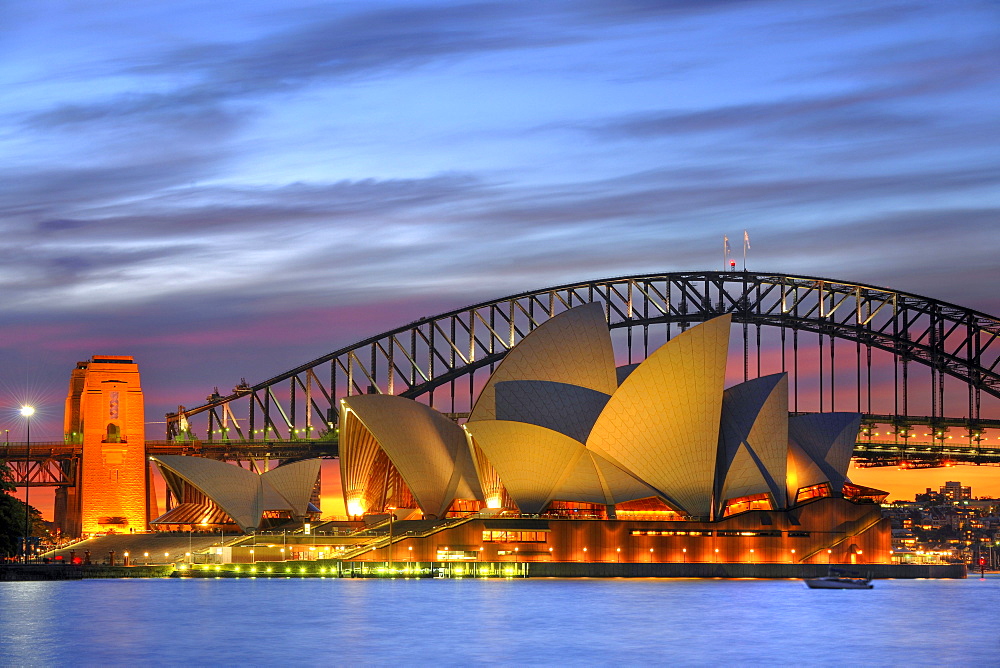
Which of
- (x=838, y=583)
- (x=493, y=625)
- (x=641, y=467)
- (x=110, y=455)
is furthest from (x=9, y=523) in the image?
(x=838, y=583)

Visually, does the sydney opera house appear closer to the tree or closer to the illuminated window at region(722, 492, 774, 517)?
the illuminated window at region(722, 492, 774, 517)

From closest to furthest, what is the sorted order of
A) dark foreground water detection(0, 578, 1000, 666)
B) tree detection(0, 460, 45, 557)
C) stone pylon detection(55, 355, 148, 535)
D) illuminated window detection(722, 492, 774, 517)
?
dark foreground water detection(0, 578, 1000, 666), tree detection(0, 460, 45, 557), illuminated window detection(722, 492, 774, 517), stone pylon detection(55, 355, 148, 535)

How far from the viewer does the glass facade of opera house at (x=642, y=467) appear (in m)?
98.8

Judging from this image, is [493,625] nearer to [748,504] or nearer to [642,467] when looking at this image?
[642,467]

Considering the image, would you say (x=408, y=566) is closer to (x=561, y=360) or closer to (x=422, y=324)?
(x=561, y=360)

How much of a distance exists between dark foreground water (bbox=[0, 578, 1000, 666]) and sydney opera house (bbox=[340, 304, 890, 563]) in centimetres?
676

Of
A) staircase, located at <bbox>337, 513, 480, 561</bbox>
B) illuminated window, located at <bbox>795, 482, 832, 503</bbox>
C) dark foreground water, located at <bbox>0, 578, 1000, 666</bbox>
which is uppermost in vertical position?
illuminated window, located at <bbox>795, 482, 832, 503</bbox>

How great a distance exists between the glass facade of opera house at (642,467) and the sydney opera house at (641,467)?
9 cm

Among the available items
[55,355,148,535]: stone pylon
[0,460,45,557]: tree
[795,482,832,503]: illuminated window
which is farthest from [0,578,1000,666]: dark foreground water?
[55,355,148,535]: stone pylon

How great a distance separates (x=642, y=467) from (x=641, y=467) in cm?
7

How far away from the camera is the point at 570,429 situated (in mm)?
101500

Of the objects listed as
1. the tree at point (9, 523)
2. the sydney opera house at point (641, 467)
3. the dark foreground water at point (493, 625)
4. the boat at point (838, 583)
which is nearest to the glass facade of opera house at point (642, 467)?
the sydney opera house at point (641, 467)

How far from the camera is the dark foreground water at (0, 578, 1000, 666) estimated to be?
58.2 meters

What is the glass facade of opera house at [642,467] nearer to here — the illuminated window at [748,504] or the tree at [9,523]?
the illuminated window at [748,504]
